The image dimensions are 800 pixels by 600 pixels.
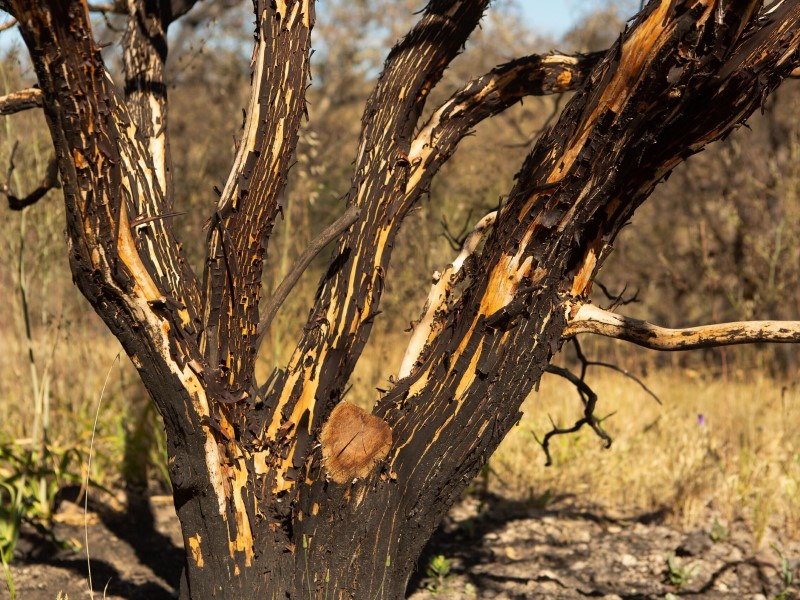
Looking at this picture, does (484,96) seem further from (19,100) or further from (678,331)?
(19,100)

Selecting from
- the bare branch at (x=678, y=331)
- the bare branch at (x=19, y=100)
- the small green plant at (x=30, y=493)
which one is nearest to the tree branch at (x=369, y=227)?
the bare branch at (x=678, y=331)

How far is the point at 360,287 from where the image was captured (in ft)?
8.78

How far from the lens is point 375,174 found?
272cm

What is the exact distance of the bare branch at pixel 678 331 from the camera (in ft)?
7.79

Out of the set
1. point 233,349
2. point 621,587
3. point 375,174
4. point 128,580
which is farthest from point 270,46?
point 621,587

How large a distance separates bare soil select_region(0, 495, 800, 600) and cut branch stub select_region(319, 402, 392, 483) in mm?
1190

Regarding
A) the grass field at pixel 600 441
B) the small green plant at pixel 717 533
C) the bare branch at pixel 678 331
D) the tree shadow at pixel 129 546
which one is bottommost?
the tree shadow at pixel 129 546

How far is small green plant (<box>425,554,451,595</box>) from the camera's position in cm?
352

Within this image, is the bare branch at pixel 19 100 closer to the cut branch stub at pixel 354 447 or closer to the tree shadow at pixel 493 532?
the cut branch stub at pixel 354 447

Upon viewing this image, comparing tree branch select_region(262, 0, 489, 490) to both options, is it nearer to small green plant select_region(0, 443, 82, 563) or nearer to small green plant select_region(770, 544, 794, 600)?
small green plant select_region(0, 443, 82, 563)

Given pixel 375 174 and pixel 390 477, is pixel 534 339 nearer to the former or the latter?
pixel 390 477

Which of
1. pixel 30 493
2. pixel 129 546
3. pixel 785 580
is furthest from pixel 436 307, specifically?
pixel 30 493

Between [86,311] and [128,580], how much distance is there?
200 centimetres

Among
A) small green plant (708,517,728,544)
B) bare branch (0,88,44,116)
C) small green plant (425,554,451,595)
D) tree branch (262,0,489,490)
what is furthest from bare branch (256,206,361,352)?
small green plant (708,517,728,544)
